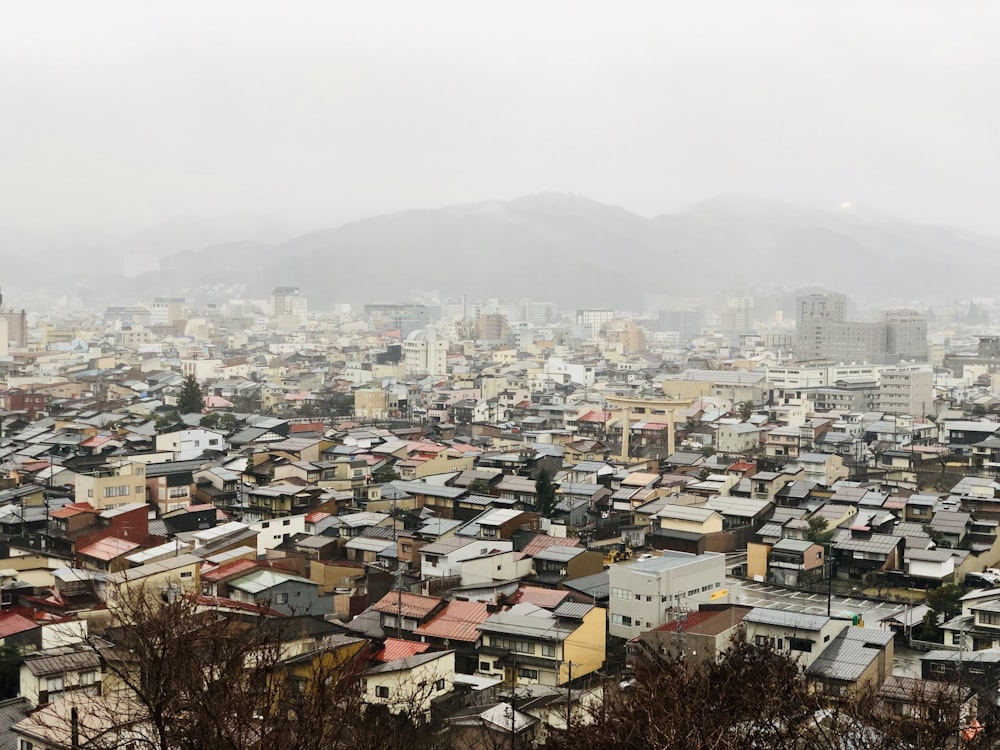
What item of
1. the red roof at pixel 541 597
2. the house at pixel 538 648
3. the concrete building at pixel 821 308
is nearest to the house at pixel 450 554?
the red roof at pixel 541 597

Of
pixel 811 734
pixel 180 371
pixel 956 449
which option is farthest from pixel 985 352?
pixel 811 734

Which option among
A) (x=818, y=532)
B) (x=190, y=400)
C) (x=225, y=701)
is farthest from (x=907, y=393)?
(x=225, y=701)

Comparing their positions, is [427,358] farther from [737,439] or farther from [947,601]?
[947,601]

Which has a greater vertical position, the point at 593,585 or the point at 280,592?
the point at 280,592

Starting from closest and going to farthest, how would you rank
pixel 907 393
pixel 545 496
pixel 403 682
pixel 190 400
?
1. pixel 403 682
2. pixel 545 496
3. pixel 190 400
4. pixel 907 393

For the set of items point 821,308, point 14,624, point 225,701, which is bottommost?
point 14,624

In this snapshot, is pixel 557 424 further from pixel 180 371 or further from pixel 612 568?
pixel 180 371

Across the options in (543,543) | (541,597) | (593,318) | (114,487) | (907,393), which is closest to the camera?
(541,597)

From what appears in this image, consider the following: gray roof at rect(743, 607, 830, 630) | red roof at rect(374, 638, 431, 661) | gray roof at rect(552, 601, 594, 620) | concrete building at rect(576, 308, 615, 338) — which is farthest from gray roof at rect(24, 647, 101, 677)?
concrete building at rect(576, 308, 615, 338)
